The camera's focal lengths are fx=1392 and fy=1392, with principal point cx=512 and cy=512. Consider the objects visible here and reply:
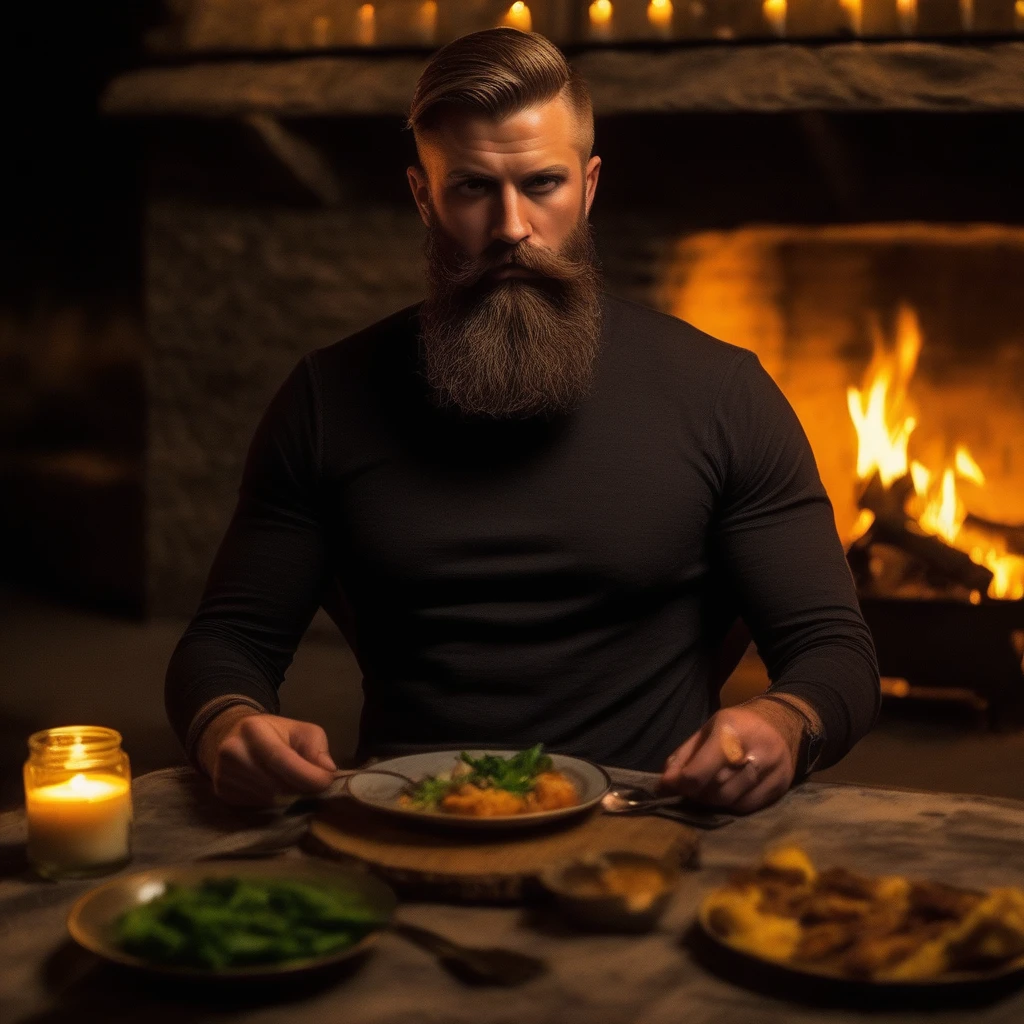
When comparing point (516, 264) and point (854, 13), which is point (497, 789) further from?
point (854, 13)

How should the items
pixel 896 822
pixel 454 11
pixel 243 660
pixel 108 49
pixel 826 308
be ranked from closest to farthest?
pixel 896 822, pixel 243 660, pixel 454 11, pixel 826 308, pixel 108 49

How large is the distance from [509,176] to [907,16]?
2812 mm

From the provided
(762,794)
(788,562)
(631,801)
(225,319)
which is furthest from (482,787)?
(225,319)

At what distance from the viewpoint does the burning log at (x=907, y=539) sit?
14.1ft

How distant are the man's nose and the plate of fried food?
0.96 meters

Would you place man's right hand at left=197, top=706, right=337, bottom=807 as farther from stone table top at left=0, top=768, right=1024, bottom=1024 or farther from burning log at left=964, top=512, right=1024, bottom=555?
burning log at left=964, top=512, right=1024, bottom=555

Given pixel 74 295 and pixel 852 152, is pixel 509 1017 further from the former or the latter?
pixel 74 295

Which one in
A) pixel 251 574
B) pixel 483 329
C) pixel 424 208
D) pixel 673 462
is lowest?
pixel 251 574

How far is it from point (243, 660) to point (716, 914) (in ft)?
2.90

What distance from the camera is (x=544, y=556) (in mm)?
1829

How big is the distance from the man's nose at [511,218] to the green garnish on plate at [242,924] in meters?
0.99

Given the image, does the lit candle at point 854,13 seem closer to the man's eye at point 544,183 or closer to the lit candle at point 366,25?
the lit candle at point 366,25

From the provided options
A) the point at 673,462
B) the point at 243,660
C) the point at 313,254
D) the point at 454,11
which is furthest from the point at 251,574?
the point at 313,254

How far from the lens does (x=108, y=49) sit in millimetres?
6461
